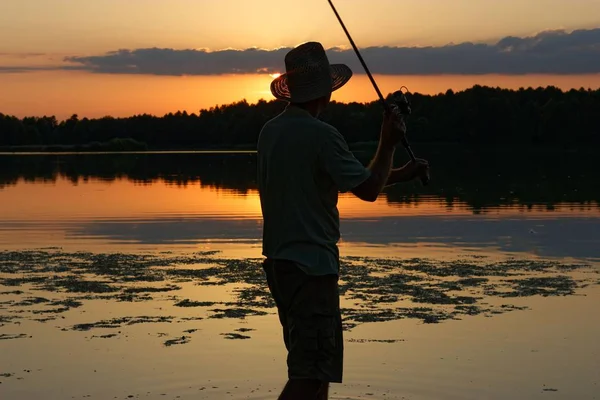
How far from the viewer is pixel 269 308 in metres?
10.1

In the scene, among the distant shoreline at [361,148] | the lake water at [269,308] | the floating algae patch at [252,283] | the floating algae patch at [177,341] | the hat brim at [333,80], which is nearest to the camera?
the hat brim at [333,80]

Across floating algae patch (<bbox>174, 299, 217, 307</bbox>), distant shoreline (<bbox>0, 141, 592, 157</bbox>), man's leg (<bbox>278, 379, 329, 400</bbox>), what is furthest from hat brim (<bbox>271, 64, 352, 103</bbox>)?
distant shoreline (<bbox>0, 141, 592, 157</bbox>)

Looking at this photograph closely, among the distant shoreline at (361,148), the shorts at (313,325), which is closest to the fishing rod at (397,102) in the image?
the shorts at (313,325)

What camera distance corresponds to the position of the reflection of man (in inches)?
190

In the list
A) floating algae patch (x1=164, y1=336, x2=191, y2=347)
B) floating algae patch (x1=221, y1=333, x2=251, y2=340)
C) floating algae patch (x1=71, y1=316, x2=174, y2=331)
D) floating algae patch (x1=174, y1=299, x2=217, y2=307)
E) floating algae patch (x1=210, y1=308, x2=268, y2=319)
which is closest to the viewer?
floating algae patch (x1=164, y1=336, x2=191, y2=347)

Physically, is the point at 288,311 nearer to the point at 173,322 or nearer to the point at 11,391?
the point at 11,391

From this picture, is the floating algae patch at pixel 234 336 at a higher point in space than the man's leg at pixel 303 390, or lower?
lower

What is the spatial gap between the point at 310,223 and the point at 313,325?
1.46 ft

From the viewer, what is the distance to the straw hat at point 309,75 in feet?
16.6

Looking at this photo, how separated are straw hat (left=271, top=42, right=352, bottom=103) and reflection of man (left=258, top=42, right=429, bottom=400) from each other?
138 millimetres

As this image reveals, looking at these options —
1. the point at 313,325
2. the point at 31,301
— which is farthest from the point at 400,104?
the point at 31,301

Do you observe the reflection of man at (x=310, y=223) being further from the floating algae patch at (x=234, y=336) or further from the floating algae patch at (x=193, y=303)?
the floating algae patch at (x=193, y=303)

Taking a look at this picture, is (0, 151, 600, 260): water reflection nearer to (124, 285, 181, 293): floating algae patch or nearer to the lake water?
the lake water

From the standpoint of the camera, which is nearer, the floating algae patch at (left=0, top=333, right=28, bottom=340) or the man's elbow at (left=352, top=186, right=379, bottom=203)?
the man's elbow at (left=352, top=186, right=379, bottom=203)
